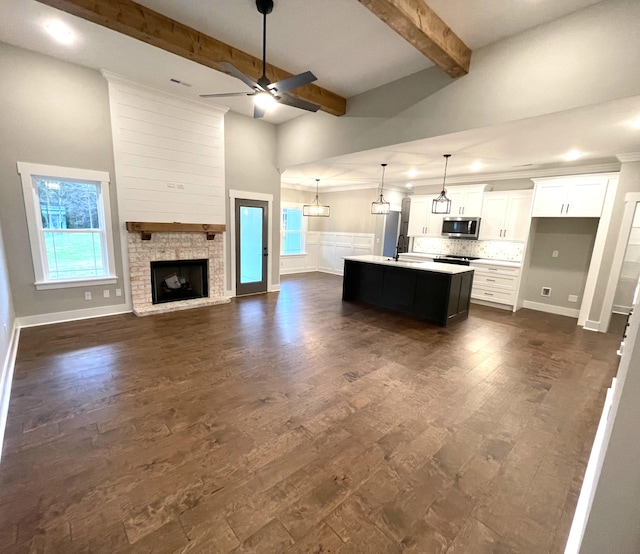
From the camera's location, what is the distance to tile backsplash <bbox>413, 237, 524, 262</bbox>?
6543 mm

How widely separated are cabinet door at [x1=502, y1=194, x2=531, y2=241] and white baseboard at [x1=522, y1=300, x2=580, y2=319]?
1425 millimetres

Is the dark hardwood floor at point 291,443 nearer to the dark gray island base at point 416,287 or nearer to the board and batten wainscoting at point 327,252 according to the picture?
the dark gray island base at point 416,287

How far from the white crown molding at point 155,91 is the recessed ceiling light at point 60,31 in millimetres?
705

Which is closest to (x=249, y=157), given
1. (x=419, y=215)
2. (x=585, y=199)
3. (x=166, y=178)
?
(x=166, y=178)

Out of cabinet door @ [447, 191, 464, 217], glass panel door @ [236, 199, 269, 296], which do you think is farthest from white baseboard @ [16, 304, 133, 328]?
cabinet door @ [447, 191, 464, 217]

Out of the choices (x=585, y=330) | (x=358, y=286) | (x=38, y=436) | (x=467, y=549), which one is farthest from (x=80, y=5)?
(x=585, y=330)

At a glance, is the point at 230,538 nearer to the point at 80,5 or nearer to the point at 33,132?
the point at 80,5

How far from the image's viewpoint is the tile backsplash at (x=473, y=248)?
6543 millimetres

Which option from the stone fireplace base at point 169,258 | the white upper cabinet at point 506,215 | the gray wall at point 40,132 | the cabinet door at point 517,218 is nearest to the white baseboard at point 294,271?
the stone fireplace base at point 169,258

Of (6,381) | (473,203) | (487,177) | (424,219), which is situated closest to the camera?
(6,381)

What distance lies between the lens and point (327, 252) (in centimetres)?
998

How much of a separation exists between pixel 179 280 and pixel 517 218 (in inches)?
274

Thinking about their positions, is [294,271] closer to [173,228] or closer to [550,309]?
[173,228]

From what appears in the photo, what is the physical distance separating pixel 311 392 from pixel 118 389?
179 centimetres
